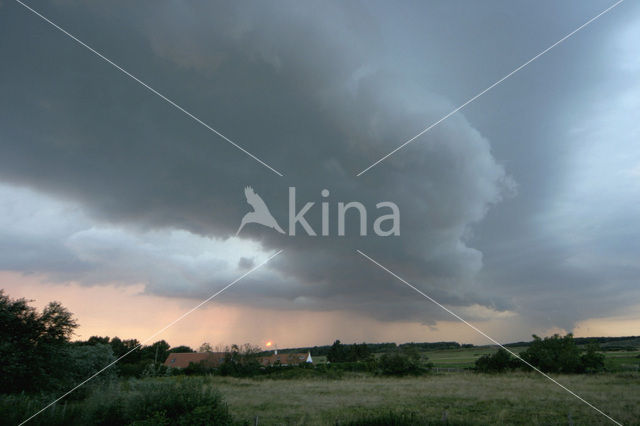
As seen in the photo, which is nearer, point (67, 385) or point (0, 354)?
point (0, 354)

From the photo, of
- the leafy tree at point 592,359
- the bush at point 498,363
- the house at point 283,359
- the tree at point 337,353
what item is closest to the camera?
the leafy tree at point 592,359

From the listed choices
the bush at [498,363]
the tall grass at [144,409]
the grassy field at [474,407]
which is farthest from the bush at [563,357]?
the tall grass at [144,409]

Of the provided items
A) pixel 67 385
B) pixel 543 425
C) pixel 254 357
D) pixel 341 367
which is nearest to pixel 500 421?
pixel 543 425

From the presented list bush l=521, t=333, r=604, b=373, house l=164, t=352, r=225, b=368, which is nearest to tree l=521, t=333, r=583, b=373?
bush l=521, t=333, r=604, b=373

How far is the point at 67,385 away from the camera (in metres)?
23.1

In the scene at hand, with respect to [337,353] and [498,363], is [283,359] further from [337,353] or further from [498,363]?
[498,363]

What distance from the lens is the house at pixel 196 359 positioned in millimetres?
63316

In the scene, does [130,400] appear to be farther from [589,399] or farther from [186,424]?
[589,399]

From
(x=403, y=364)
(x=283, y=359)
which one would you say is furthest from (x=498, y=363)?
(x=283, y=359)

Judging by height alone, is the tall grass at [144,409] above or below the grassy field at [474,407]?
above

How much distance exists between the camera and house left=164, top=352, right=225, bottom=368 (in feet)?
208

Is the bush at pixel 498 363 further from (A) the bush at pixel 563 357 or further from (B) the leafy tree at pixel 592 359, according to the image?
(B) the leafy tree at pixel 592 359

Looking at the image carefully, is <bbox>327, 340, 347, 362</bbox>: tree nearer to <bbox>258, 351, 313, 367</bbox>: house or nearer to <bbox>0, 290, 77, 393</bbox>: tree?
<bbox>258, 351, 313, 367</bbox>: house

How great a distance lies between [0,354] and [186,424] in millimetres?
14018
